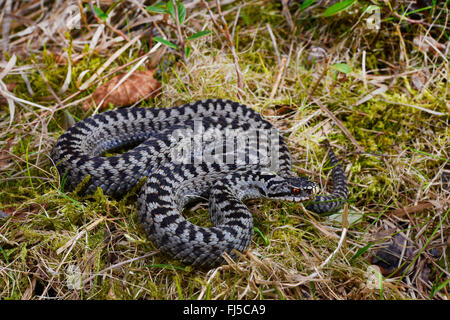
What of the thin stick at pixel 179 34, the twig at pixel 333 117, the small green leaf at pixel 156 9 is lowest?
the twig at pixel 333 117

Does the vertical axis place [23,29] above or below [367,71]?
above

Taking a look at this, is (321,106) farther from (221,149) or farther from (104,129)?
(104,129)

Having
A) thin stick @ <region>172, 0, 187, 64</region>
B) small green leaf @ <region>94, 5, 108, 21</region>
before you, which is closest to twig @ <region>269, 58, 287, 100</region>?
thin stick @ <region>172, 0, 187, 64</region>

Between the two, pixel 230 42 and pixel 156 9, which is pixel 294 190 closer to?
pixel 230 42

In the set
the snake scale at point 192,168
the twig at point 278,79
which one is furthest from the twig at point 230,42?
the twig at point 278,79

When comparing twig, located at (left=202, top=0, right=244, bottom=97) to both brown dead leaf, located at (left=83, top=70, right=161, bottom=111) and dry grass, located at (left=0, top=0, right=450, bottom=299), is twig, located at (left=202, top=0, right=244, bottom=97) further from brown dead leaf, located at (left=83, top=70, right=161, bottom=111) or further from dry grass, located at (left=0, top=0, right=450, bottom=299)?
brown dead leaf, located at (left=83, top=70, right=161, bottom=111)

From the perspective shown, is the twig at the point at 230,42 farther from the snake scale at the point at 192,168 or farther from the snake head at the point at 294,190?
the snake head at the point at 294,190

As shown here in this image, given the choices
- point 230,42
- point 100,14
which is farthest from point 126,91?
point 230,42

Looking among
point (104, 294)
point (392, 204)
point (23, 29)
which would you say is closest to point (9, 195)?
point (104, 294)
